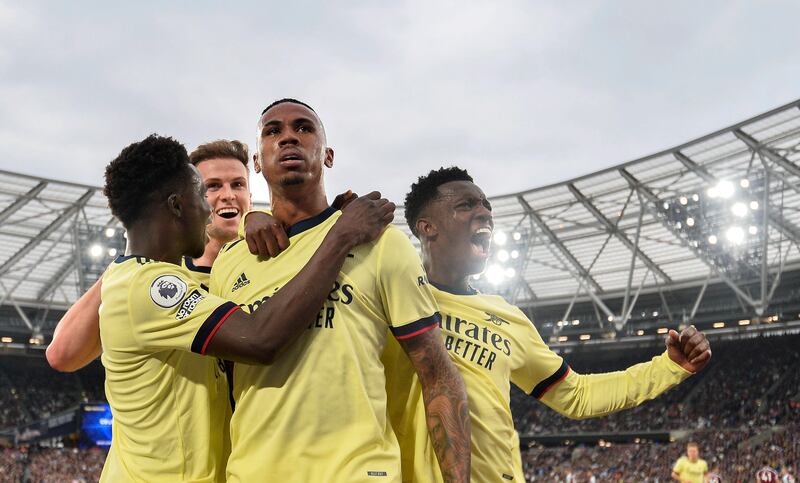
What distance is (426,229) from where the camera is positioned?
165 inches

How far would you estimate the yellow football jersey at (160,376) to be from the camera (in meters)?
2.77

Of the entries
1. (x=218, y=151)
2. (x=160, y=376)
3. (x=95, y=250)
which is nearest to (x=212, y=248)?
(x=218, y=151)

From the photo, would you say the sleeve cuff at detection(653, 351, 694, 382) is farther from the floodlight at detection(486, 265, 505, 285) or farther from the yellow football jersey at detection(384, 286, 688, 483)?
the floodlight at detection(486, 265, 505, 285)

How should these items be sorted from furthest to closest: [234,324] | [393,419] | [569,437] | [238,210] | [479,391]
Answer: [569,437] → [238,210] → [479,391] → [393,419] → [234,324]

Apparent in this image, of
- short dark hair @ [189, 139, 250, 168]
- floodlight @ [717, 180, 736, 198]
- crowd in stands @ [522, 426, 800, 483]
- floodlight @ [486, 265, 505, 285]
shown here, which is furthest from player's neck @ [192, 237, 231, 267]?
crowd in stands @ [522, 426, 800, 483]

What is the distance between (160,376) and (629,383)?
2.48 meters

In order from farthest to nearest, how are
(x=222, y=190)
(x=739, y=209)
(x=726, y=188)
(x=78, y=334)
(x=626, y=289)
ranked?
(x=626, y=289), (x=739, y=209), (x=726, y=188), (x=222, y=190), (x=78, y=334)

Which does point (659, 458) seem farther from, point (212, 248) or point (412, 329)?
point (412, 329)

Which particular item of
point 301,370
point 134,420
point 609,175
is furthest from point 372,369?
point 609,175

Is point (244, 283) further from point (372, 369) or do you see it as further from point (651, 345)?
point (651, 345)

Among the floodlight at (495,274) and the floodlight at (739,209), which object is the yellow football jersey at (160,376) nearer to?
the floodlight at (739,209)

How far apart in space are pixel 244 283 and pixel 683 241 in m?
24.2

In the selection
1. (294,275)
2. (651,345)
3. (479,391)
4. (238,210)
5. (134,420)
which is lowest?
(134,420)

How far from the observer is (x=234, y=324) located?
2.66m
